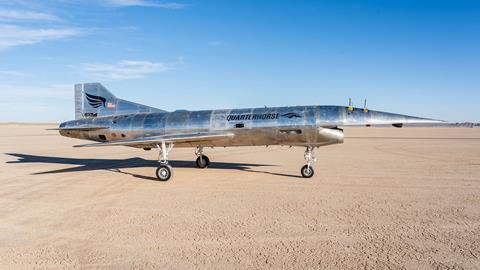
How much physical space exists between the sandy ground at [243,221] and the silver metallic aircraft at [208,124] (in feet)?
4.99

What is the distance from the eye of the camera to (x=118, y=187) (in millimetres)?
13062

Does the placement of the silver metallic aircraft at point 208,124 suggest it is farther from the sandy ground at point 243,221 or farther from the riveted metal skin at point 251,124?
the sandy ground at point 243,221

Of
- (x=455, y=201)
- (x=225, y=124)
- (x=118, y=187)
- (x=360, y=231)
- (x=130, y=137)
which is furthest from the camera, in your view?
(x=130, y=137)

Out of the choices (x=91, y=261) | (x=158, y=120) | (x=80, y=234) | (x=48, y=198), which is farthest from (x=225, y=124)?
(x=91, y=261)

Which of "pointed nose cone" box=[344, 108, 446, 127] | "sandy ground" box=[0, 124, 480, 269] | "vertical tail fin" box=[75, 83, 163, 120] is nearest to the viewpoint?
"sandy ground" box=[0, 124, 480, 269]

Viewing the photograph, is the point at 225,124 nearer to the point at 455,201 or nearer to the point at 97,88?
the point at 97,88

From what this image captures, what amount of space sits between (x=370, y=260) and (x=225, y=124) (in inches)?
401

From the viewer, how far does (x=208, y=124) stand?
1578cm

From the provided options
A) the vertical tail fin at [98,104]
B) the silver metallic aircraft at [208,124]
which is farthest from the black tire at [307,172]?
the vertical tail fin at [98,104]

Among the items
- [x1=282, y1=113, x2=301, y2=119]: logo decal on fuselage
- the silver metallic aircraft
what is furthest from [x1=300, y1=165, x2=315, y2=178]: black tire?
[x1=282, y1=113, x2=301, y2=119]: logo decal on fuselage

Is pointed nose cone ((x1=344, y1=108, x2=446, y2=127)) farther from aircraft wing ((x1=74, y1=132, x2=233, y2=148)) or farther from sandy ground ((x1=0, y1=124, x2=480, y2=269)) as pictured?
aircraft wing ((x1=74, y1=132, x2=233, y2=148))

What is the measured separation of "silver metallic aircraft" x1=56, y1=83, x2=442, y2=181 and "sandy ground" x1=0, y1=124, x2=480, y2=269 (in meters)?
1.52

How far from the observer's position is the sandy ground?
628cm

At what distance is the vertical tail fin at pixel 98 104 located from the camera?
18172 mm
